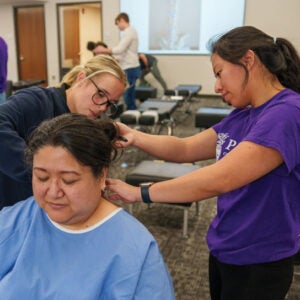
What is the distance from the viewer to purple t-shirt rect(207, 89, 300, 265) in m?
0.90

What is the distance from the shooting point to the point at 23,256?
0.97 meters

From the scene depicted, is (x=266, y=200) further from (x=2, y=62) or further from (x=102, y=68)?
(x=2, y=62)

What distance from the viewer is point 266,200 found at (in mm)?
988

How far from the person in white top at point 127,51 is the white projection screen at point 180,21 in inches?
97.3

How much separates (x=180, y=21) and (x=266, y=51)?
24.1ft

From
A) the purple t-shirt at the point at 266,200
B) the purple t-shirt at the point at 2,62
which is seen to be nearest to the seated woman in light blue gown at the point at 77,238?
the purple t-shirt at the point at 266,200

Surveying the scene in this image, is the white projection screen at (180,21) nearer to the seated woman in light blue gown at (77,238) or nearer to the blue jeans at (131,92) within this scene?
the blue jeans at (131,92)

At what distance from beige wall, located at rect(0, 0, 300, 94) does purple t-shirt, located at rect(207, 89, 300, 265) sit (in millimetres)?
6036

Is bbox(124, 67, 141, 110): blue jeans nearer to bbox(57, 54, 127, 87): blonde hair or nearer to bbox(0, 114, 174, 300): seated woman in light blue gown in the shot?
bbox(57, 54, 127, 87): blonde hair

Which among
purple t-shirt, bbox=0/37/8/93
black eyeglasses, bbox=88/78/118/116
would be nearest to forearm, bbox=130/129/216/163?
black eyeglasses, bbox=88/78/118/116

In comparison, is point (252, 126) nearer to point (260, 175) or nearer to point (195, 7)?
point (260, 175)

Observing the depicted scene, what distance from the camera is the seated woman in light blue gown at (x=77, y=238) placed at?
885 mm

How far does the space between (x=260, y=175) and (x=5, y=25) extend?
9.74 m

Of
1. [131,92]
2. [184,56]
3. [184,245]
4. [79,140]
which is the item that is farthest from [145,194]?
[184,56]
